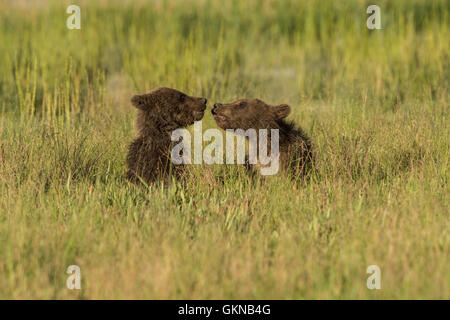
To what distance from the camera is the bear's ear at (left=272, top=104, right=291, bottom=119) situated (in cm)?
730

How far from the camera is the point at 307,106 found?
8.86 metres

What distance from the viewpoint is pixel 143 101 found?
22.9 ft

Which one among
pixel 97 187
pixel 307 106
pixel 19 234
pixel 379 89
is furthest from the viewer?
pixel 379 89

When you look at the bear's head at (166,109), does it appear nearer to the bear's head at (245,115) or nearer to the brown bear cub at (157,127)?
the brown bear cub at (157,127)

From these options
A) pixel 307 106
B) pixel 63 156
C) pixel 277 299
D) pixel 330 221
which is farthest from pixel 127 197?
pixel 307 106

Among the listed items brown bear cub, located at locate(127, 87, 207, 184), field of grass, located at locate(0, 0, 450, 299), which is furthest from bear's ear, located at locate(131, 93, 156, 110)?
field of grass, located at locate(0, 0, 450, 299)

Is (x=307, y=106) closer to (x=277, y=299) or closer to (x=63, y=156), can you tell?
(x=63, y=156)

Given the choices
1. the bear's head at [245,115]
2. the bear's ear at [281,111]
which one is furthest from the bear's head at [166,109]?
the bear's ear at [281,111]

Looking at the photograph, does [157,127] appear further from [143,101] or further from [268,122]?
[268,122]

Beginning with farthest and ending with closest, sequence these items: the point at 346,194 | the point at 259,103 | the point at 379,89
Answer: the point at 379,89
the point at 259,103
the point at 346,194

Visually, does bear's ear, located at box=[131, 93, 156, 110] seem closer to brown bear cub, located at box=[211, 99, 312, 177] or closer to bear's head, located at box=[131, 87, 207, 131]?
bear's head, located at box=[131, 87, 207, 131]

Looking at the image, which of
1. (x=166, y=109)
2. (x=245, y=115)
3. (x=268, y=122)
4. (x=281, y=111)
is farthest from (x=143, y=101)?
(x=281, y=111)

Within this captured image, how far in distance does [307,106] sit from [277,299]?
16.2 ft
